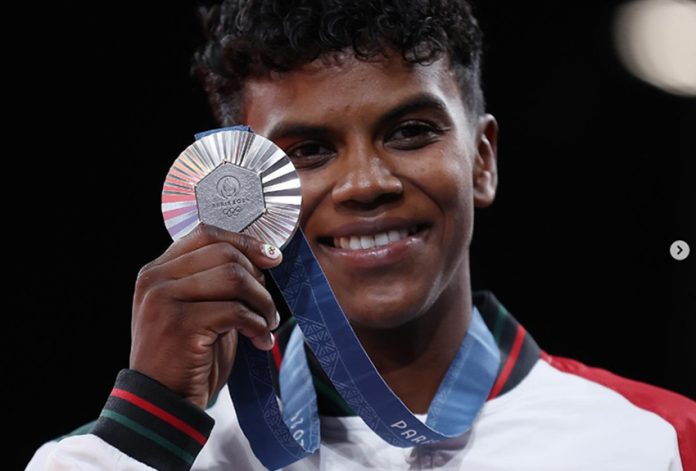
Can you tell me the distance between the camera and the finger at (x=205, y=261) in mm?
1320

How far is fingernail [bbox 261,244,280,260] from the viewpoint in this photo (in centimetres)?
134

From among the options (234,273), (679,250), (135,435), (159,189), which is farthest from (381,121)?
(679,250)

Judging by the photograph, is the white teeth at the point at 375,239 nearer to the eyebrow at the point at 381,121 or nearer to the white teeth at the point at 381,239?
the white teeth at the point at 381,239

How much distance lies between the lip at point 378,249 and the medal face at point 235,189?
0.25 metres

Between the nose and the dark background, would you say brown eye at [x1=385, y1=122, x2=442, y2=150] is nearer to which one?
the nose

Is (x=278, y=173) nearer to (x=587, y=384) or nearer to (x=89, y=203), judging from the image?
(x=587, y=384)

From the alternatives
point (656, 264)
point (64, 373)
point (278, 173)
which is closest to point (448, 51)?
point (278, 173)

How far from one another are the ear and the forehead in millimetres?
275

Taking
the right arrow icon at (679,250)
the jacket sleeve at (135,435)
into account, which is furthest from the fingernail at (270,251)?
the right arrow icon at (679,250)

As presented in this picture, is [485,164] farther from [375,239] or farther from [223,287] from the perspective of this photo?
[223,287]

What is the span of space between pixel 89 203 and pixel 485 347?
4.03 ft

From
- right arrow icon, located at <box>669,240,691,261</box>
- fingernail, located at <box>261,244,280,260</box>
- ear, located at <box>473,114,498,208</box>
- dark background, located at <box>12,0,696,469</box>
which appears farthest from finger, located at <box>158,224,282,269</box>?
right arrow icon, located at <box>669,240,691,261</box>

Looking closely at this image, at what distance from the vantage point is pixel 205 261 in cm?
132

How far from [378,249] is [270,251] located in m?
0.34
